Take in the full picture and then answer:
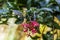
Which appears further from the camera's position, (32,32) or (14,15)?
(14,15)

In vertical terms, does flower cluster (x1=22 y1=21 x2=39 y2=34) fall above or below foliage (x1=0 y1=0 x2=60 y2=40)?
below

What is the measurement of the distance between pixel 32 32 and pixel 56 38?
0.20 meters

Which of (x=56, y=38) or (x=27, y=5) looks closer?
(x=56, y=38)

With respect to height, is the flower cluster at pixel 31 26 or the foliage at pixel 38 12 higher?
the foliage at pixel 38 12

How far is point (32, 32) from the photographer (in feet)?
4.49

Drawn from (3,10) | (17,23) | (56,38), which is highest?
(3,10)

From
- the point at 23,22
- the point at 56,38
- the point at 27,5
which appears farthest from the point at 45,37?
the point at 27,5

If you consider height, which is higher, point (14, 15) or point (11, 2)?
point (11, 2)

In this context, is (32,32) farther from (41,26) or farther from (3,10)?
(3,10)

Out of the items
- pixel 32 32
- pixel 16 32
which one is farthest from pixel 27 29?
pixel 16 32

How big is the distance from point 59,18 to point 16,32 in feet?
1.11

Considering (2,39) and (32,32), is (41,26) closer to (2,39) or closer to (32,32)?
(32,32)

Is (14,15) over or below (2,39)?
over

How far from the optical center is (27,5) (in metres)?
1.55
